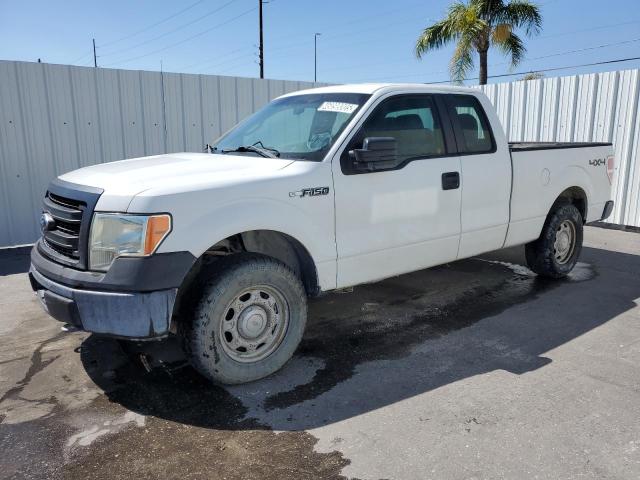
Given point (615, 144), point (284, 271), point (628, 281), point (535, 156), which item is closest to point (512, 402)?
point (284, 271)

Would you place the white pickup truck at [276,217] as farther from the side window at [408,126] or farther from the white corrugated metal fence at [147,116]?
the white corrugated metal fence at [147,116]

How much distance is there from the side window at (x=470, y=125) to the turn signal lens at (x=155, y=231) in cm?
279

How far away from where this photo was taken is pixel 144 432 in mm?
3096

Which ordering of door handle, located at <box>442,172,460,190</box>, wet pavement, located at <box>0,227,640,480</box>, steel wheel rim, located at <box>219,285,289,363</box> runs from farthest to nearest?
door handle, located at <box>442,172,460,190</box>, steel wheel rim, located at <box>219,285,289,363</box>, wet pavement, located at <box>0,227,640,480</box>

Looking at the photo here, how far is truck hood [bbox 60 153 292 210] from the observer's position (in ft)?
10.5

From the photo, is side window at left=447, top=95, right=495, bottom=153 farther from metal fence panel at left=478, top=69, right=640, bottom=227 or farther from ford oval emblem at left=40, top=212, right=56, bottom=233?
metal fence panel at left=478, top=69, right=640, bottom=227

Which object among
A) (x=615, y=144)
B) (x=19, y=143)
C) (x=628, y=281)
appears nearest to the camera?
(x=628, y=281)

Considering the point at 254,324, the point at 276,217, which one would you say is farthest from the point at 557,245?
the point at 254,324

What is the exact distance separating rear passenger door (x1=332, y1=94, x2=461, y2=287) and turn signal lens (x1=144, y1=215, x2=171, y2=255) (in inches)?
50.7

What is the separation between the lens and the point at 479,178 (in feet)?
15.8

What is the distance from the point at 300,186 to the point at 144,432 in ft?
5.97

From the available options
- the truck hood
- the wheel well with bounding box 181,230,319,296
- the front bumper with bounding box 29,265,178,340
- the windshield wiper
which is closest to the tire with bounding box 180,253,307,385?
the wheel well with bounding box 181,230,319,296

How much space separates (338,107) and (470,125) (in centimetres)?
141

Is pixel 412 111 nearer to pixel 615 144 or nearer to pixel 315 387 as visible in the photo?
pixel 315 387
